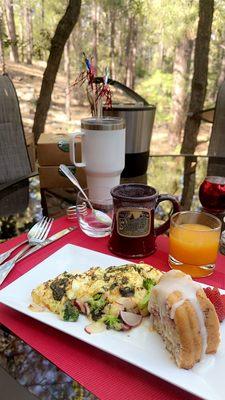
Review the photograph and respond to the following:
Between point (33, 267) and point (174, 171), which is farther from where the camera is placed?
point (174, 171)

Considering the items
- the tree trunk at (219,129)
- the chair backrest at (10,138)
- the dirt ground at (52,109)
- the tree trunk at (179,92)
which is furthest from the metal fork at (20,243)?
the tree trunk at (179,92)

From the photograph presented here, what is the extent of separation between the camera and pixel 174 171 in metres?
1.42

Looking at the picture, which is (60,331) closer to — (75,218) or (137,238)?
(137,238)

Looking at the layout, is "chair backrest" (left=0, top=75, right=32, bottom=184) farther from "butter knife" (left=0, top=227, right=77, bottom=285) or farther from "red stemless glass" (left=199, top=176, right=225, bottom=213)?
"red stemless glass" (left=199, top=176, right=225, bottom=213)

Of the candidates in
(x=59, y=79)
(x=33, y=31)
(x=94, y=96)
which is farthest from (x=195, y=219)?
(x=59, y=79)

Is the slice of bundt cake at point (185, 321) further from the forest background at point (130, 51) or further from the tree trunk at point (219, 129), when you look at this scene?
the forest background at point (130, 51)

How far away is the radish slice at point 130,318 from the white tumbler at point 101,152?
15.7 inches

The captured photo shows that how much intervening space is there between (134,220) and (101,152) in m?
0.24

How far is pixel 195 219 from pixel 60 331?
0.37m

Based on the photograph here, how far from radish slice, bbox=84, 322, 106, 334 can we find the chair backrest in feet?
3.42

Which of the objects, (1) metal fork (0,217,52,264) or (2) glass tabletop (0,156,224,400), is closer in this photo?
(2) glass tabletop (0,156,224,400)

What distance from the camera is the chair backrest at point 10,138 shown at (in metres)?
1.44

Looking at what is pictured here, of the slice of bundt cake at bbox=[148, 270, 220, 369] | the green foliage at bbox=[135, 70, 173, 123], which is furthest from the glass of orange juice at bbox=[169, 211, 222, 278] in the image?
the green foliage at bbox=[135, 70, 173, 123]

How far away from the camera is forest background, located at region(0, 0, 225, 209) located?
540cm
